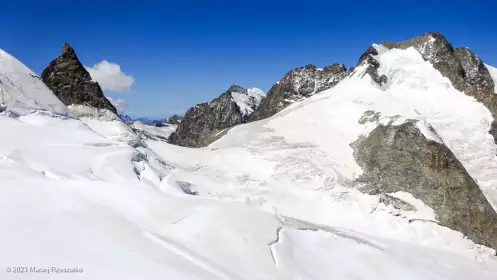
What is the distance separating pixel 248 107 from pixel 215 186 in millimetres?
66075

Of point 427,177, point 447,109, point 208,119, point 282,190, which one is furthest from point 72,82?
point 208,119

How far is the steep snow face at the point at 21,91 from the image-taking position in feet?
75.6

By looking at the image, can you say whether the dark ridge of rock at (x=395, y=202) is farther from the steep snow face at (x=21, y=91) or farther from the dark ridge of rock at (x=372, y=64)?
the steep snow face at (x=21, y=91)

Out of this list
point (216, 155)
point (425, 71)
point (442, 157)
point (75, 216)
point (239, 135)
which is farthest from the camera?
point (425, 71)

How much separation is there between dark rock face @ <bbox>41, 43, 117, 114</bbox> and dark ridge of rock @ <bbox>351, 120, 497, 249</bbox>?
72.8 ft

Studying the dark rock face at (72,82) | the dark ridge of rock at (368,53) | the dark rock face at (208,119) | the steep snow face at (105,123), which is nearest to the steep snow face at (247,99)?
the dark rock face at (208,119)

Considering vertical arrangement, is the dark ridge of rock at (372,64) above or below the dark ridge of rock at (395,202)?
above

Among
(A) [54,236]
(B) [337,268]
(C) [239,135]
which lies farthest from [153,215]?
(C) [239,135]

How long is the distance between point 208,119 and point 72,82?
164ft

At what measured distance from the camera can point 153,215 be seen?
47.8ft

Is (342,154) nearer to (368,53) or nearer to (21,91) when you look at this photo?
(21,91)

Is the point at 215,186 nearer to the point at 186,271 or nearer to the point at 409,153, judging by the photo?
the point at 409,153

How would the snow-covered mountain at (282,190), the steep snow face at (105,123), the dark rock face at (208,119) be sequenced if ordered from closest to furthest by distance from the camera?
the snow-covered mountain at (282,190), the steep snow face at (105,123), the dark rock face at (208,119)

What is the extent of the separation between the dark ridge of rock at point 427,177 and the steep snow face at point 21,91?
20.7 metres
